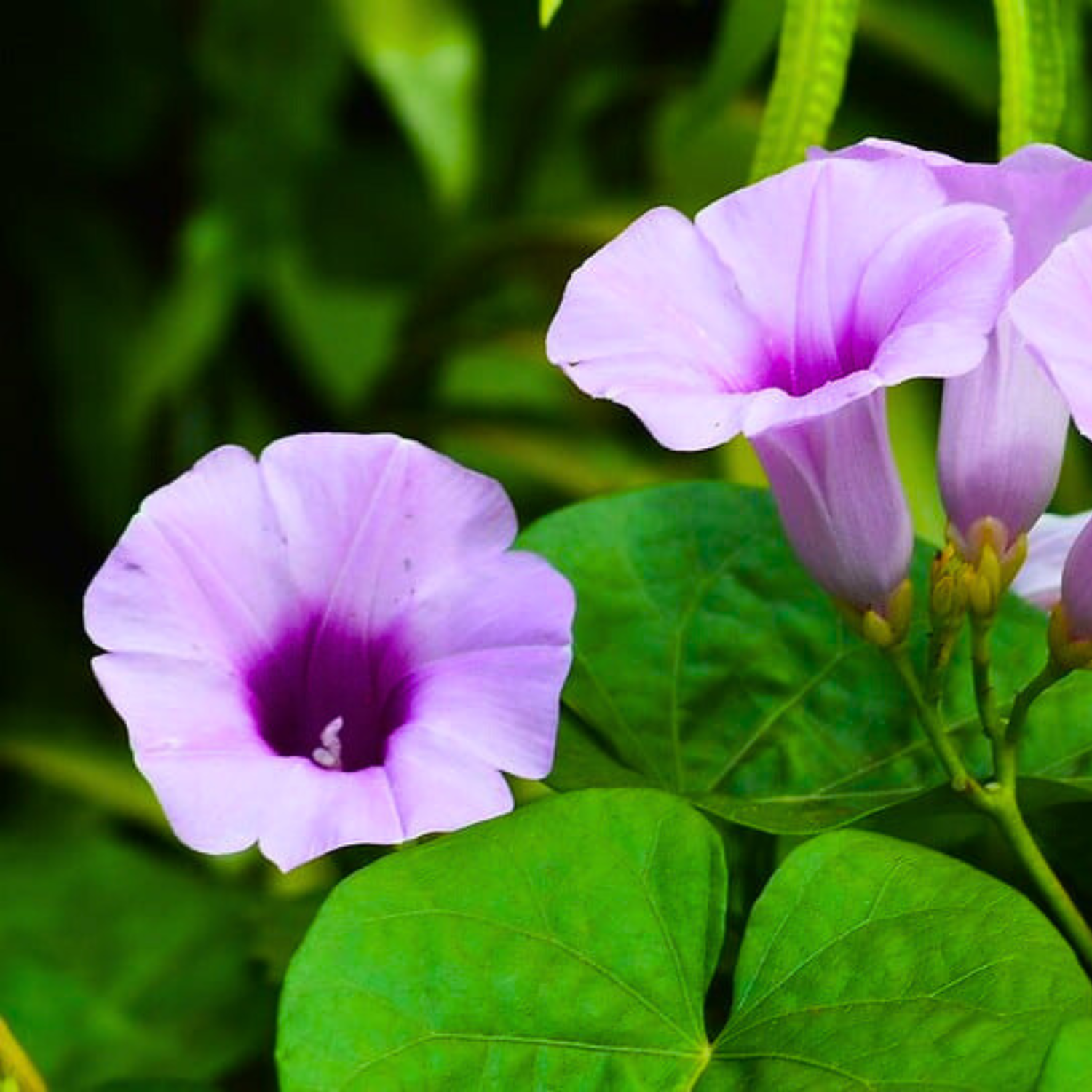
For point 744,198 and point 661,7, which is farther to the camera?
A: point 661,7

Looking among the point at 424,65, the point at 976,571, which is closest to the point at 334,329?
the point at 424,65

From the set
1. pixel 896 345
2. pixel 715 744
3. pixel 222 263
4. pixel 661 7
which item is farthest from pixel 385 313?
pixel 896 345

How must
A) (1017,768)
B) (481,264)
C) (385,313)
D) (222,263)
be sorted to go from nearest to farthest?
1. (1017,768)
2. (481,264)
3. (222,263)
4. (385,313)

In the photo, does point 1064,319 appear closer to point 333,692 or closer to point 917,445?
point 333,692

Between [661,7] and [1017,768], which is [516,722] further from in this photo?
[661,7]

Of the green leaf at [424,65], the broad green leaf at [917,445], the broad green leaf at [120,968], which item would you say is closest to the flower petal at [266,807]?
the broad green leaf at [120,968]

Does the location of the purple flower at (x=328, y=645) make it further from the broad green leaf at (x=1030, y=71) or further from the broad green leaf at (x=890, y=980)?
the broad green leaf at (x=1030, y=71)

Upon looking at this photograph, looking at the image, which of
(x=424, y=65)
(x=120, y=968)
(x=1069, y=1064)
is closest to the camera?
(x=1069, y=1064)
